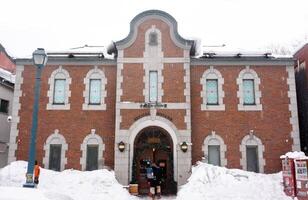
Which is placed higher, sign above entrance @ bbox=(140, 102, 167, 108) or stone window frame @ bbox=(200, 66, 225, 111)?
stone window frame @ bbox=(200, 66, 225, 111)

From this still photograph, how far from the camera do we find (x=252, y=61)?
2180cm

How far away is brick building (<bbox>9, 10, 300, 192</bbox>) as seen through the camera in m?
20.8

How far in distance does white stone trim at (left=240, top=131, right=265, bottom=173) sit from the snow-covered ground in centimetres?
103

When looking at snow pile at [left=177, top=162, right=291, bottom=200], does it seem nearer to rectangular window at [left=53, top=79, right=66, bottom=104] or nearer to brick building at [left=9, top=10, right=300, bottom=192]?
brick building at [left=9, top=10, right=300, bottom=192]

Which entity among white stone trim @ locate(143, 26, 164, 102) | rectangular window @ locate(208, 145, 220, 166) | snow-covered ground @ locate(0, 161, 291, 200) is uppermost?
white stone trim @ locate(143, 26, 164, 102)

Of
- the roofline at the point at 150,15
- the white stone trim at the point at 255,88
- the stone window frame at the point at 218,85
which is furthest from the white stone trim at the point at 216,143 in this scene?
the roofline at the point at 150,15

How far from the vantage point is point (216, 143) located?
2098cm

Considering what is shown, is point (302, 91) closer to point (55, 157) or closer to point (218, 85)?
point (218, 85)

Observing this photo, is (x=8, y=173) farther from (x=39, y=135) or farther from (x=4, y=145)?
(x=4, y=145)

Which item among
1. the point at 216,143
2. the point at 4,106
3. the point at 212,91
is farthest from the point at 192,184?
the point at 4,106

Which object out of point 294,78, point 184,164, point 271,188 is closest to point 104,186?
point 184,164

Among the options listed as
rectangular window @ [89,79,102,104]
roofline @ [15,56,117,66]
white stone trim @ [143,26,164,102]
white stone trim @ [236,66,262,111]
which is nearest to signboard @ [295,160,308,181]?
white stone trim @ [236,66,262,111]

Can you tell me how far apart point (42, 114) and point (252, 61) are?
40.8ft

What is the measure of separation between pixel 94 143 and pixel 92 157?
2.58 ft
